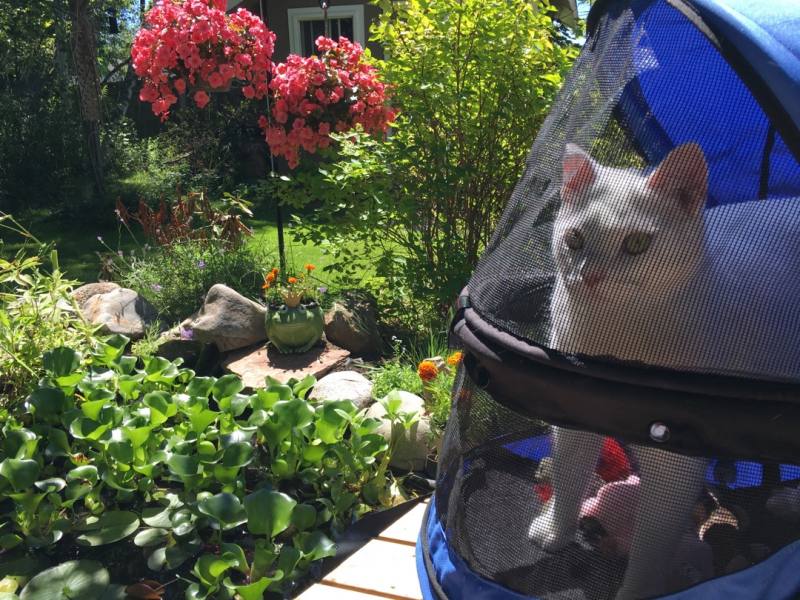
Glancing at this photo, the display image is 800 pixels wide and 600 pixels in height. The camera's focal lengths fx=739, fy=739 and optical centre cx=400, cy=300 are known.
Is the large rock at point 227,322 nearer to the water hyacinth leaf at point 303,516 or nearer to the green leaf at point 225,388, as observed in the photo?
the green leaf at point 225,388

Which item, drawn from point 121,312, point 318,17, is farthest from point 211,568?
point 318,17

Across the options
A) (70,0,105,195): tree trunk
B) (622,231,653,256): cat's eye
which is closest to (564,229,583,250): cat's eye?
(622,231,653,256): cat's eye

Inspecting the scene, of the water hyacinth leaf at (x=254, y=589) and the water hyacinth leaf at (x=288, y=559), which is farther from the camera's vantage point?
the water hyacinth leaf at (x=288, y=559)

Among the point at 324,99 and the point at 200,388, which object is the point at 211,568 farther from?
the point at 324,99

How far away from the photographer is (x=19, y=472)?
2.48 meters

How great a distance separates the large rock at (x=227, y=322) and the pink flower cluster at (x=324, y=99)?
4.11 feet

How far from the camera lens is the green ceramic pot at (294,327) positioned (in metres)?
4.15

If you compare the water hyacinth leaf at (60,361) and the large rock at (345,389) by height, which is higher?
the water hyacinth leaf at (60,361)

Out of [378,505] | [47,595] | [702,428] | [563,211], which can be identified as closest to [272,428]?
[378,505]

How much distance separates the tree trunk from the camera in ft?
29.3

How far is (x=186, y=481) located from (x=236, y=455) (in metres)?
0.19

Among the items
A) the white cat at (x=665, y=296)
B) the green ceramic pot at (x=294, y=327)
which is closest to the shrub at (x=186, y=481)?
the green ceramic pot at (x=294, y=327)

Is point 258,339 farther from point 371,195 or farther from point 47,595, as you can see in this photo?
point 47,595

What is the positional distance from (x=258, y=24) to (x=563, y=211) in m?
4.29
